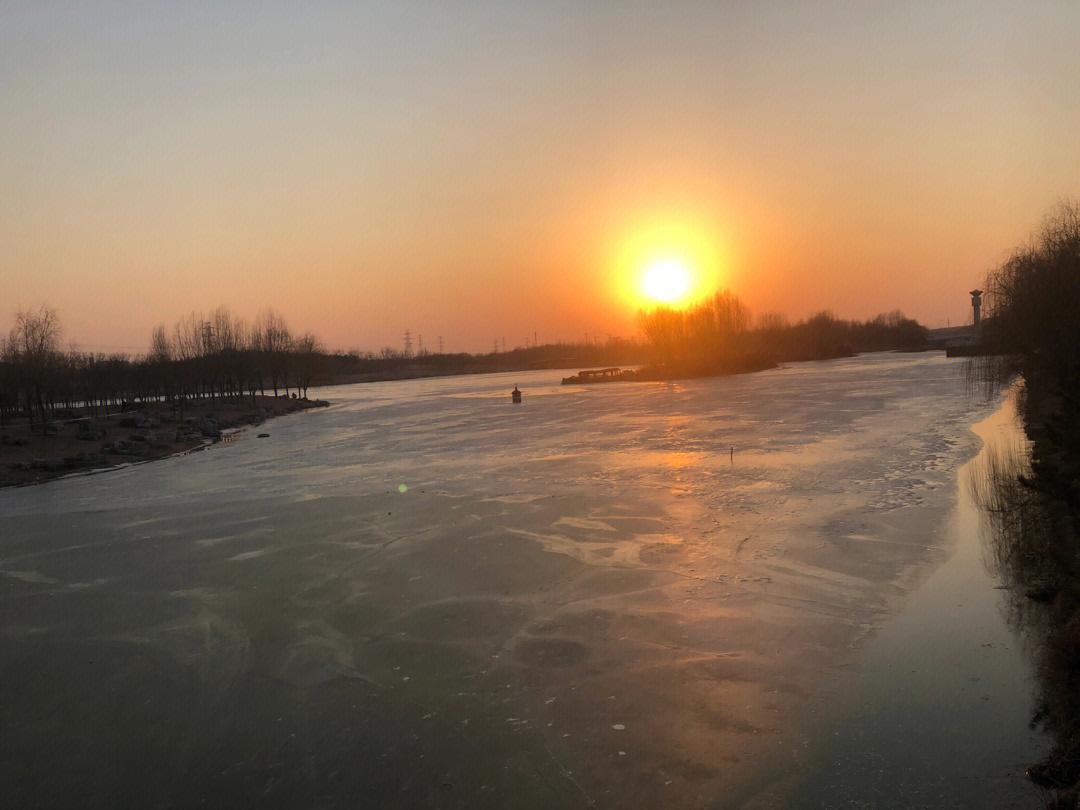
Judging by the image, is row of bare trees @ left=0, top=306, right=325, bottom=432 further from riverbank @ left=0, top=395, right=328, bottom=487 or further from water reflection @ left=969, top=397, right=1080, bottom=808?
water reflection @ left=969, top=397, right=1080, bottom=808

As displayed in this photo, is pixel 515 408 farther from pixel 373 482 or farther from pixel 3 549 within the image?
pixel 3 549

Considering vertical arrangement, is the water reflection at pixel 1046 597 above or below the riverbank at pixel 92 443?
below

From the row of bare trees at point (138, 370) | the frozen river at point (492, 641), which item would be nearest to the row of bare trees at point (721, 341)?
the row of bare trees at point (138, 370)

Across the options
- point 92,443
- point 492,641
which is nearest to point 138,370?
point 92,443

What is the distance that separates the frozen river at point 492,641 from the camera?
5.19m

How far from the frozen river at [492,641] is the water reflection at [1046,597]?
8.8 inches

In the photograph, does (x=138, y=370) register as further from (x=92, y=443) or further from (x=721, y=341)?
(x=721, y=341)

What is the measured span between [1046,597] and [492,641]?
19.6 feet

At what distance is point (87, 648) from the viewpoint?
7.93 meters

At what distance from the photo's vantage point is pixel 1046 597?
26.0ft

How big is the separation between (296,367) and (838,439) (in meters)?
67.6

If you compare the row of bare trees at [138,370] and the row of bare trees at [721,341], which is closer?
the row of bare trees at [138,370]

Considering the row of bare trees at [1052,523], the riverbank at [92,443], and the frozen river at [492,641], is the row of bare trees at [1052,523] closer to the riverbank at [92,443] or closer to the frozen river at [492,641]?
the frozen river at [492,641]

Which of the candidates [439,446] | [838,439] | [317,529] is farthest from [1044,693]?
[439,446]
